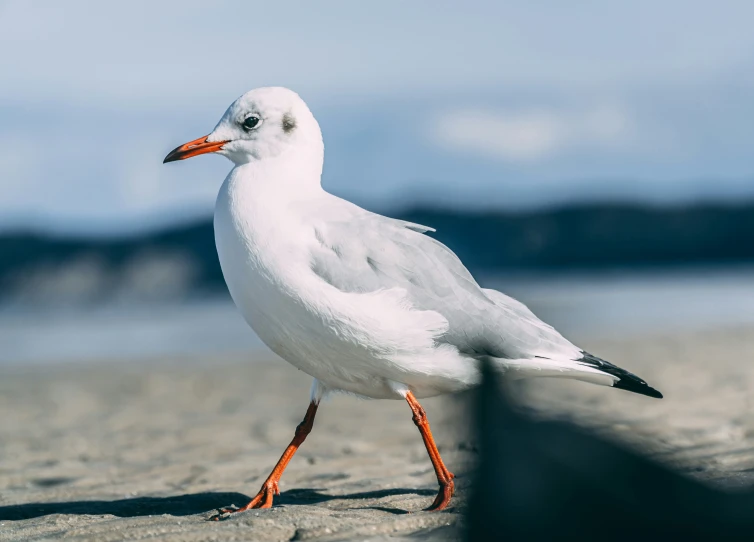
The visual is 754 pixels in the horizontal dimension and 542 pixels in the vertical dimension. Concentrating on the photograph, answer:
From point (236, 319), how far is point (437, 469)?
18.0m

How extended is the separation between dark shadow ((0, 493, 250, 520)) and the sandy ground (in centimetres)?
1

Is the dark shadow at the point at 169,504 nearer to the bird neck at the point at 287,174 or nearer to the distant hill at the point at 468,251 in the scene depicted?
the bird neck at the point at 287,174

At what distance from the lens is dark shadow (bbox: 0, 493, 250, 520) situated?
4.78 meters

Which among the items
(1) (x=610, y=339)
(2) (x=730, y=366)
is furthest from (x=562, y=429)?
(1) (x=610, y=339)

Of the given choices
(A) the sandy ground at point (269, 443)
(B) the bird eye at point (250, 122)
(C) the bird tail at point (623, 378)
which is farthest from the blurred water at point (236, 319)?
(B) the bird eye at point (250, 122)

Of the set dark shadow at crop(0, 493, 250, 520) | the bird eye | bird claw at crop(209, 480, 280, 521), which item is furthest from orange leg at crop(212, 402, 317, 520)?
the bird eye

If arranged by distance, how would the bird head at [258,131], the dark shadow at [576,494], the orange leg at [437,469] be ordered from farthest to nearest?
1. the bird head at [258,131]
2. the orange leg at [437,469]
3. the dark shadow at [576,494]

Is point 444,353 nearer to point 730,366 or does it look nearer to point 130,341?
point 730,366

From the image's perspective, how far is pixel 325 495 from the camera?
5012 millimetres

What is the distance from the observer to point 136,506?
4910mm

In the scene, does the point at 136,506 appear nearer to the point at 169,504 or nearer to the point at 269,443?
the point at 169,504

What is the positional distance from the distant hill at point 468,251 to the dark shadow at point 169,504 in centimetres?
2503

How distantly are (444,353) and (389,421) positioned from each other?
3.53m

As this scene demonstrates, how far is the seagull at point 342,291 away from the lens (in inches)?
164
